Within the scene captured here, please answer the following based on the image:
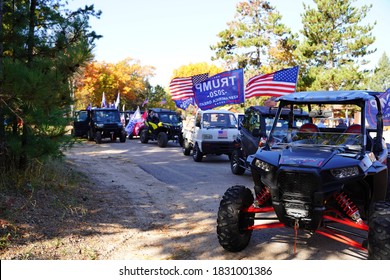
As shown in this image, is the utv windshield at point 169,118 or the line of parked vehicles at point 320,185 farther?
the utv windshield at point 169,118

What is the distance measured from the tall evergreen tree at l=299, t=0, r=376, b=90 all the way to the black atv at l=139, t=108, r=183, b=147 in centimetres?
1810

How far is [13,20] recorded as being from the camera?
629 cm

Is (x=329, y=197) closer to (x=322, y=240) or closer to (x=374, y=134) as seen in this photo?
(x=322, y=240)

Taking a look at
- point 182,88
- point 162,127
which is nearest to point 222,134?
point 182,88

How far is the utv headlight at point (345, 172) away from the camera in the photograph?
14.3 feet

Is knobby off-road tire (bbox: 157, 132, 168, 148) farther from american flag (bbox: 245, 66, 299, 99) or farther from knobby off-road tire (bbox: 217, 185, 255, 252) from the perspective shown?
knobby off-road tire (bbox: 217, 185, 255, 252)

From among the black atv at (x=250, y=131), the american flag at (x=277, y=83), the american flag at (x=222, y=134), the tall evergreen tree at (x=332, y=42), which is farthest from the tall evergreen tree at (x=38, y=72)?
the tall evergreen tree at (x=332, y=42)

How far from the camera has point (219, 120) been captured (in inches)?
582

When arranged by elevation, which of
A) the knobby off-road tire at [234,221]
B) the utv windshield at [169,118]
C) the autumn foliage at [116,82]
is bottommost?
the knobby off-road tire at [234,221]

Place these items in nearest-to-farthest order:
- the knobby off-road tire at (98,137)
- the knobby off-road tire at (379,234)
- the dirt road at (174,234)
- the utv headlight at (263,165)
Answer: the knobby off-road tire at (379,234)
the utv headlight at (263,165)
the dirt road at (174,234)
the knobby off-road tire at (98,137)

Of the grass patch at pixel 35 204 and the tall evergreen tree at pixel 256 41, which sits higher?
the tall evergreen tree at pixel 256 41

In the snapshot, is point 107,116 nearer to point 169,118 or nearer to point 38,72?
point 169,118

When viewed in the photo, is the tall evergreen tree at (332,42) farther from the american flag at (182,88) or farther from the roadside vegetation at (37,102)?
the roadside vegetation at (37,102)

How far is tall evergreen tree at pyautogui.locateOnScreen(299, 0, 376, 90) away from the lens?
35.5m
